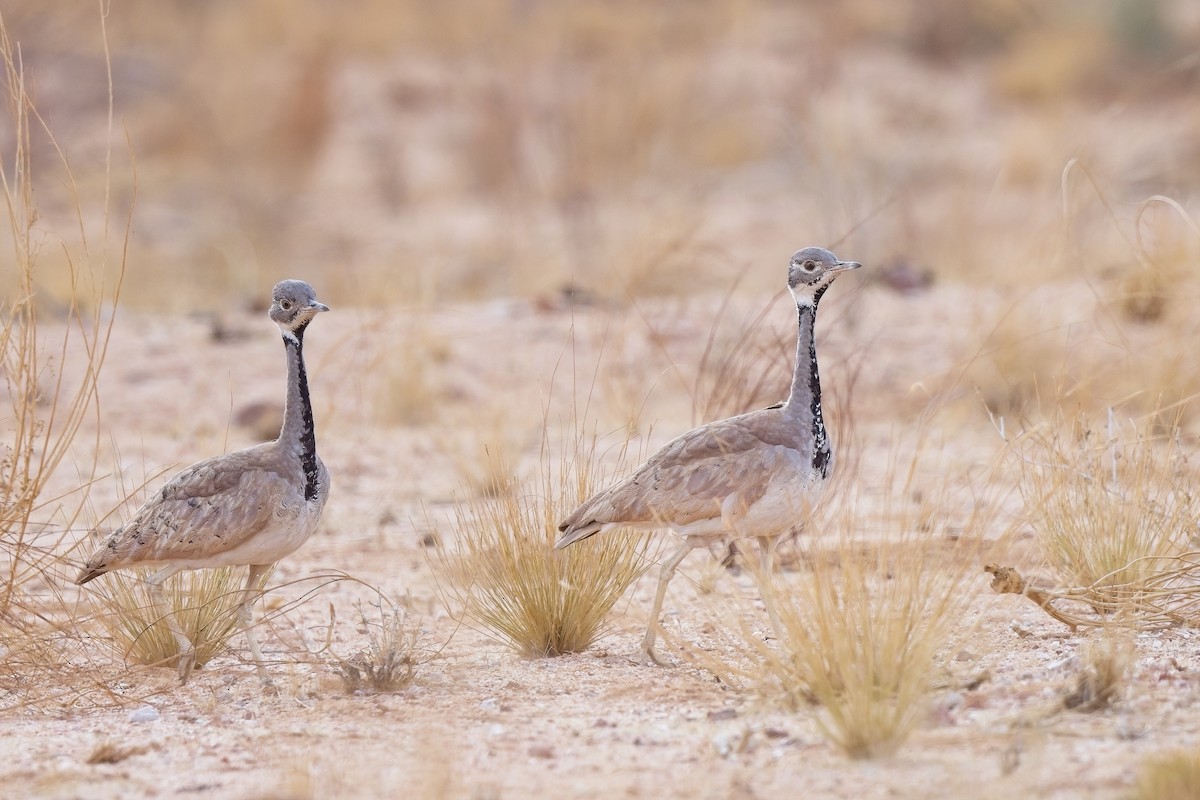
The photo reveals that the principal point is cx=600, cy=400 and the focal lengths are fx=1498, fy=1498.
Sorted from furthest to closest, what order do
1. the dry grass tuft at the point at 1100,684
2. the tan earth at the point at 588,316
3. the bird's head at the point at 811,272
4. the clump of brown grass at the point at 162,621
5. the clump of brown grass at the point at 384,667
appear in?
the bird's head at the point at 811,272
the clump of brown grass at the point at 162,621
the clump of brown grass at the point at 384,667
the tan earth at the point at 588,316
the dry grass tuft at the point at 1100,684

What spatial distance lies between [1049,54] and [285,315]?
Result: 59.3 ft

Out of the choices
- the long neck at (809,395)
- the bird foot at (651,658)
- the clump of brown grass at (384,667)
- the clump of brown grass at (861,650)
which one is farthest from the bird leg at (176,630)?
the long neck at (809,395)

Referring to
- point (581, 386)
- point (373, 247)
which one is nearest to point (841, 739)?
point (581, 386)

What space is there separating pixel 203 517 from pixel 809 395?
1.92 meters

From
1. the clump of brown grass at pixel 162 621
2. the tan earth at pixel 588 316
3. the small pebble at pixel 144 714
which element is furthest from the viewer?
the clump of brown grass at pixel 162 621

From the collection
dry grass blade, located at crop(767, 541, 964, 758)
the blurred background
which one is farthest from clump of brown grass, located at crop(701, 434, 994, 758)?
the blurred background

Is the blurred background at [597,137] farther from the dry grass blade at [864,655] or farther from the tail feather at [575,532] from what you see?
the dry grass blade at [864,655]

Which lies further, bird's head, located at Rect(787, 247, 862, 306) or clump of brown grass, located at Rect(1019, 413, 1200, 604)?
bird's head, located at Rect(787, 247, 862, 306)

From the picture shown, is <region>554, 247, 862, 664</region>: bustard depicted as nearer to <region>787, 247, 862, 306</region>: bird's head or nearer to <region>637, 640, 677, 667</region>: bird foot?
<region>637, 640, 677, 667</region>: bird foot

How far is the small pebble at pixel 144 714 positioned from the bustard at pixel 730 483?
51.8 inches

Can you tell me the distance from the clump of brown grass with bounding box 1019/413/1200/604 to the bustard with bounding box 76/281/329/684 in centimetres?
229

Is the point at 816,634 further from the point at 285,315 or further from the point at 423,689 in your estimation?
the point at 285,315

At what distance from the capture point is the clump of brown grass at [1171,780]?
10.3 ft

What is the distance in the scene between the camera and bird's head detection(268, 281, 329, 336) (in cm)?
483
